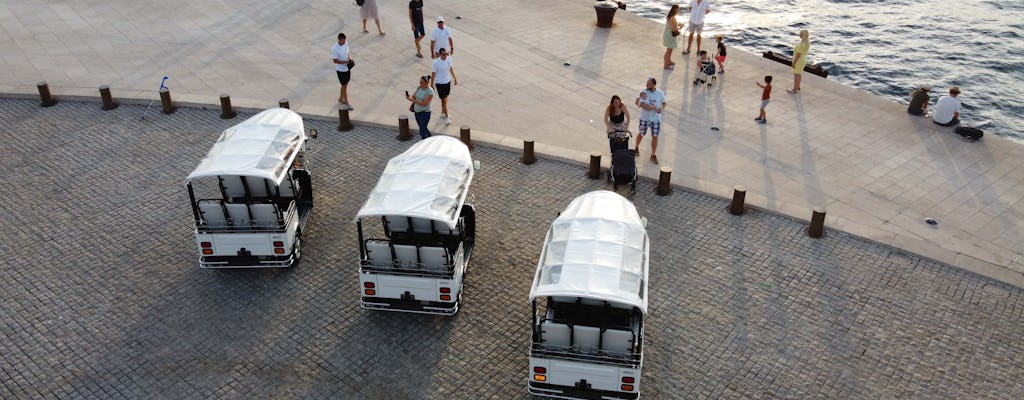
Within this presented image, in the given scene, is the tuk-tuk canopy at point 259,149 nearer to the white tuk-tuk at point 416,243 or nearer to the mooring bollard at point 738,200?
the white tuk-tuk at point 416,243

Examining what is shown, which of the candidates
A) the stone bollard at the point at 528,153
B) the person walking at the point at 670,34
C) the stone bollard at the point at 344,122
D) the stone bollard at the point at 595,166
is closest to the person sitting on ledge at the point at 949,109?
the person walking at the point at 670,34

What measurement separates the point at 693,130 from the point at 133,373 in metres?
12.9

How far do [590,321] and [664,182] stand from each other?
5.79 metres

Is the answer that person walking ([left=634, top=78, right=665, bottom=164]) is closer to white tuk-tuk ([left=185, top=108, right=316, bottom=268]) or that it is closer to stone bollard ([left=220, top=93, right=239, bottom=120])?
white tuk-tuk ([left=185, top=108, right=316, bottom=268])

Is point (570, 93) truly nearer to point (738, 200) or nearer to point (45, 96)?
point (738, 200)

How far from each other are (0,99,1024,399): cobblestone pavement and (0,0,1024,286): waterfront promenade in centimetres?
140

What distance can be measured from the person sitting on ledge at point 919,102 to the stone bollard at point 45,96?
20.9 meters

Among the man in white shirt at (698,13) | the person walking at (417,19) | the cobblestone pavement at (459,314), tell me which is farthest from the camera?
the man in white shirt at (698,13)

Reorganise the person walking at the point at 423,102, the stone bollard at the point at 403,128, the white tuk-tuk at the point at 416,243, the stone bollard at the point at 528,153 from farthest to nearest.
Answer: the stone bollard at the point at 403,128 < the stone bollard at the point at 528,153 < the person walking at the point at 423,102 < the white tuk-tuk at the point at 416,243

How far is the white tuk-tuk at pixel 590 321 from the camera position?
10.4m

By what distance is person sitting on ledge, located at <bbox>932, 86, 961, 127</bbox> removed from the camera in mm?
19000

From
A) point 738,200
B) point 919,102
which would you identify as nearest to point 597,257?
point 738,200

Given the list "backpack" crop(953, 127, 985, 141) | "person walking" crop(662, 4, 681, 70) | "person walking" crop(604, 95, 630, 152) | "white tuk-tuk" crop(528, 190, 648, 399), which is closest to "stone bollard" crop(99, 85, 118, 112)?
"person walking" crop(604, 95, 630, 152)

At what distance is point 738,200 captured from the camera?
15.2 metres
